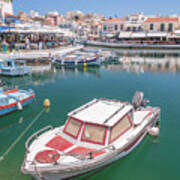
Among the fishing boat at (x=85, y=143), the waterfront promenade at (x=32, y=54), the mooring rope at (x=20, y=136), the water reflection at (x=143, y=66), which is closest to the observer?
the fishing boat at (x=85, y=143)

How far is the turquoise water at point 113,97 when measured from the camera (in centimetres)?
1134

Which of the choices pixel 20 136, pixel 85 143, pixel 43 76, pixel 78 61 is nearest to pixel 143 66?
pixel 78 61

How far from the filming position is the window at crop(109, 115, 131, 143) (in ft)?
36.1

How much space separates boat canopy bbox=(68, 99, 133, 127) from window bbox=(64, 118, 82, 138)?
252mm

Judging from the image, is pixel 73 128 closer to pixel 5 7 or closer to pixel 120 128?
pixel 120 128

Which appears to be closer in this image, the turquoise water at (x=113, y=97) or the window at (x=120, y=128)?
the window at (x=120, y=128)

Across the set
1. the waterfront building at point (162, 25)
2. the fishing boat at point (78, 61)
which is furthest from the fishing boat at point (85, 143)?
the waterfront building at point (162, 25)

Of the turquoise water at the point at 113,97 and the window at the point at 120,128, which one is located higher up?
the window at the point at 120,128

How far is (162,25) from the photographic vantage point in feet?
323

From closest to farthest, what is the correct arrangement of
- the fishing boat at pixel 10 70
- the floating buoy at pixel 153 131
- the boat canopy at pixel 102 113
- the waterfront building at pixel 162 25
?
the boat canopy at pixel 102 113 → the floating buoy at pixel 153 131 → the fishing boat at pixel 10 70 → the waterfront building at pixel 162 25

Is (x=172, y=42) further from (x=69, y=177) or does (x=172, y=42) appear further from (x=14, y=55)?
(x=69, y=177)

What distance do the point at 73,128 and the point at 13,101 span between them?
9.21 meters

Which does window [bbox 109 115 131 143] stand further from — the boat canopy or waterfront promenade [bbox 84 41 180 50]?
waterfront promenade [bbox 84 41 180 50]

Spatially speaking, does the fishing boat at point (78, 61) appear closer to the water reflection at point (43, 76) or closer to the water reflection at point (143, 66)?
the water reflection at point (43, 76)
